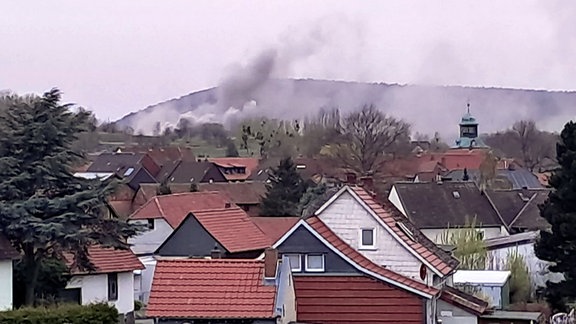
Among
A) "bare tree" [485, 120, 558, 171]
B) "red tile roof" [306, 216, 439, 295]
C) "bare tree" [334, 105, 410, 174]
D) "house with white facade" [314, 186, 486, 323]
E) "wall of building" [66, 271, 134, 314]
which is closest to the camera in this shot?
"red tile roof" [306, 216, 439, 295]

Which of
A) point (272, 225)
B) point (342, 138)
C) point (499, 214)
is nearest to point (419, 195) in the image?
point (499, 214)

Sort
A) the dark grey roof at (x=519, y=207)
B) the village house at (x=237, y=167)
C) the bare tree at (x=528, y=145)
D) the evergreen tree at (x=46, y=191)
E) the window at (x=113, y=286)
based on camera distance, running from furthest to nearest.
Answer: the bare tree at (x=528, y=145)
the village house at (x=237, y=167)
the dark grey roof at (x=519, y=207)
the window at (x=113, y=286)
the evergreen tree at (x=46, y=191)

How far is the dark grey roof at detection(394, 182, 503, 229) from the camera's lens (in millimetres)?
66312

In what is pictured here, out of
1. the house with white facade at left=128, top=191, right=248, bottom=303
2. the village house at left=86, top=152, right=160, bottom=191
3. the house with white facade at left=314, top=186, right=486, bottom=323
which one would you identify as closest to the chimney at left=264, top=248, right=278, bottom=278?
the house with white facade at left=314, top=186, right=486, bottom=323

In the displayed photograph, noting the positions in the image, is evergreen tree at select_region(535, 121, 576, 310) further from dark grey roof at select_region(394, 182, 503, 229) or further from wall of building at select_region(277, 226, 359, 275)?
dark grey roof at select_region(394, 182, 503, 229)

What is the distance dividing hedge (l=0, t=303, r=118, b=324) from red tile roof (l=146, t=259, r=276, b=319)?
1335 mm

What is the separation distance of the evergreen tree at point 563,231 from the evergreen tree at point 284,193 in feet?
98.2

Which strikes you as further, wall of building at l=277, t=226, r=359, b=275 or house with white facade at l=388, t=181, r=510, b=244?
house with white facade at l=388, t=181, r=510, b=244

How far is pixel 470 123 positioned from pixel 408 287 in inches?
4655

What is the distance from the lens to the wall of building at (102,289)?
34.2 metres

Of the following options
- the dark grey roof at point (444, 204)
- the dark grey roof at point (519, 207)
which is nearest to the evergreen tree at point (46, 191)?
the dark grey roof at point (444, 204)

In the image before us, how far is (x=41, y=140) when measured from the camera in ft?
92.7

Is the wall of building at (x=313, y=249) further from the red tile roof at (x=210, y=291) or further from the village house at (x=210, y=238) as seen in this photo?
the village house at (x=210, y=238)

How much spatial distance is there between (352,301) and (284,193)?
38.9 m
